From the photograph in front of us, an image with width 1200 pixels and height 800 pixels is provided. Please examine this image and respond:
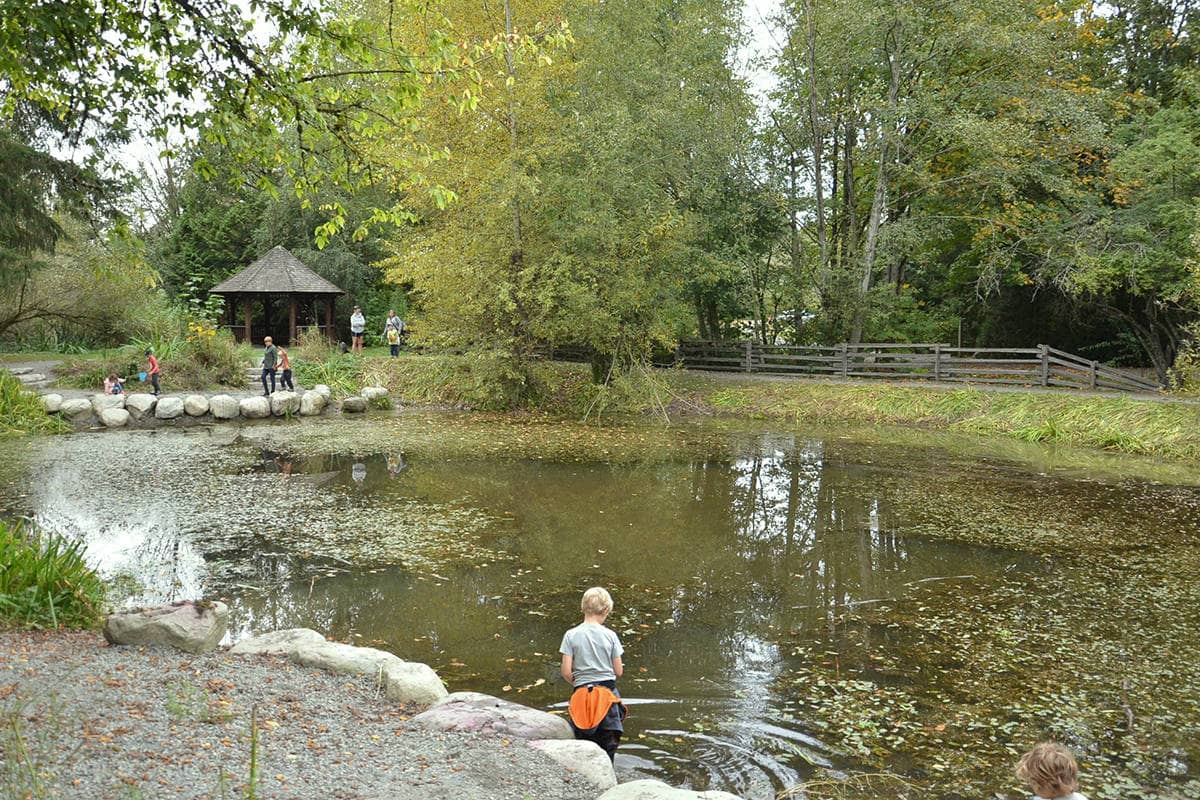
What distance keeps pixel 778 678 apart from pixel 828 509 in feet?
19.8

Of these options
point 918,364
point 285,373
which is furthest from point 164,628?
point 918,364

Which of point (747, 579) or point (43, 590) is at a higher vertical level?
point (43, 590)

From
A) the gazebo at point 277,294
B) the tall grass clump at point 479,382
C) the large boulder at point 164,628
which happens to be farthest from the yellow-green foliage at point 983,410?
the large boulder at point 164,628

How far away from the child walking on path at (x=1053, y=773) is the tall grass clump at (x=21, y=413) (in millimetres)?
18278

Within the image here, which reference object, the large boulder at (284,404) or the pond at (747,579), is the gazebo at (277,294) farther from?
the pond at (747,579)

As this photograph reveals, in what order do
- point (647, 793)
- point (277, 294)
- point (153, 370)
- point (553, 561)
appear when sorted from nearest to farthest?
1. point (647, 793)
2. point (553, 561)
3. point (153, 370)
4. point (277, 294)

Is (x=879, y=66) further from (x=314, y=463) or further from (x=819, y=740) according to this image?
(x=819, y=740)

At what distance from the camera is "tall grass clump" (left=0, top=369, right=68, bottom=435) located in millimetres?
16844

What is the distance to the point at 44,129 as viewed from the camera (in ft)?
31.5

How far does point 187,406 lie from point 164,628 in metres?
15.4

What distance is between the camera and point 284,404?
2081cm

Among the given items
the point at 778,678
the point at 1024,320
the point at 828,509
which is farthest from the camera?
the point at 1024,320

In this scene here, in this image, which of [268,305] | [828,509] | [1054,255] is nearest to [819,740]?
[828,509]

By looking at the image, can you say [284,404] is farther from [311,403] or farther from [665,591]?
[665,591]
